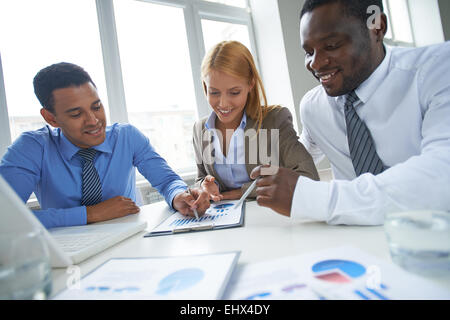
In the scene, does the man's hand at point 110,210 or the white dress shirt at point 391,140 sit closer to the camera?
the white dress shirt at point 391,140

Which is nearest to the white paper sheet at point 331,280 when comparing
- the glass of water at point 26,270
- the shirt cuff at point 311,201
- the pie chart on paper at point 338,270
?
the pie chart on paper at point 338,270

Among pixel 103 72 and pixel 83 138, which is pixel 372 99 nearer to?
pixel 83 138

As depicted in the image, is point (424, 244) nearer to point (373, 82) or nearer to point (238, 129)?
point (373, 82)

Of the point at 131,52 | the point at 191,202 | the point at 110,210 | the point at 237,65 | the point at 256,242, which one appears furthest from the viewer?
the point at 131,52

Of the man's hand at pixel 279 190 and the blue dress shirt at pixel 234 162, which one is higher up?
the blue dress shirt at pixel 234 162

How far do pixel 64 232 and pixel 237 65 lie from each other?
1.05 meters

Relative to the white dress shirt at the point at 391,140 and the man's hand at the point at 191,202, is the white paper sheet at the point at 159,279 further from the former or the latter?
the man's hand at the point at 191,202

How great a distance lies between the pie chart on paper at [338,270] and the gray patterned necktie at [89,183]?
1.14m

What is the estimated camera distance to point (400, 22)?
525 cm

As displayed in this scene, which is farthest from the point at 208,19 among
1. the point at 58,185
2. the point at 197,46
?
the point at 58,185

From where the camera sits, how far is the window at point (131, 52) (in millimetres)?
1986

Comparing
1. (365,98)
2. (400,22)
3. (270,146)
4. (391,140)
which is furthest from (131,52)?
(400,22)

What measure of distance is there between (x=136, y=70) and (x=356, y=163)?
2204mm

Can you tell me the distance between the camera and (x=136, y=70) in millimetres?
2545
